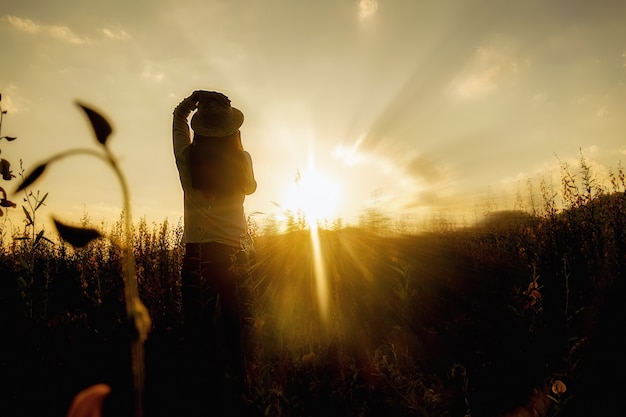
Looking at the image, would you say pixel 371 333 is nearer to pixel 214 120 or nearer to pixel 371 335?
pixel 371 335

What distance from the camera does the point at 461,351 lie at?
3.94 metres

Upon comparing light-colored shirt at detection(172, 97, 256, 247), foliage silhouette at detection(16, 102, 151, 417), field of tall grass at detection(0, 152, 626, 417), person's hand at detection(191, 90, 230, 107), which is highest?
person's hand at detection(191, 90, 230, 107)

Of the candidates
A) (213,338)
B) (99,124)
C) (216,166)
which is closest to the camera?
(99,124)

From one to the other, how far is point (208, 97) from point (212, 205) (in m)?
0.97

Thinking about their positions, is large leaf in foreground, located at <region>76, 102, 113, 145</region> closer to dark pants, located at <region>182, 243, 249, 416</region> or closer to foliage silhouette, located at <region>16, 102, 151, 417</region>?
foliage silhouette, located at <region>16, 102, 151, 417</region>

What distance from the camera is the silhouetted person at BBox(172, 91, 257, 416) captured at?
9.86 feet

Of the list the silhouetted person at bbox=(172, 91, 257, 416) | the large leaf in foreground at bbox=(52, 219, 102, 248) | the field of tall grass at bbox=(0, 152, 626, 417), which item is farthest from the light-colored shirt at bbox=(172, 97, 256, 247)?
the large leaf in foreground at bbox=(52, 219, 102, 248)

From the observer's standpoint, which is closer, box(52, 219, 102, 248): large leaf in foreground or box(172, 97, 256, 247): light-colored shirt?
box(52, 219, 102, 248): large leaf in foreground

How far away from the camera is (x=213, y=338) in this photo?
224 centimetres

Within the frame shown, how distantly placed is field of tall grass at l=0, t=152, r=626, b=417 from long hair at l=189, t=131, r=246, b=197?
1162 millimetres

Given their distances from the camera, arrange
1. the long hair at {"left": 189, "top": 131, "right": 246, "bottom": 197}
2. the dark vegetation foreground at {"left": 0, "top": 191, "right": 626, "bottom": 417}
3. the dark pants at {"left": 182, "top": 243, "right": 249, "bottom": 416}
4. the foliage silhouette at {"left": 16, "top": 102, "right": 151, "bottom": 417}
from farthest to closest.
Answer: the long hair at {"left": 189, "top": 131, "right": 246, "bottom": 197}, the dark vegetation foreground at {"left": 0, "top": 191, "right": 626, "bottom": 417}, the dark pants at {"left": 182, "top": 243, "right": 249, "bottom": 416}, the foliage silhouette at {"left": 16, "top": 102, "right": 151, "bottom": 417}

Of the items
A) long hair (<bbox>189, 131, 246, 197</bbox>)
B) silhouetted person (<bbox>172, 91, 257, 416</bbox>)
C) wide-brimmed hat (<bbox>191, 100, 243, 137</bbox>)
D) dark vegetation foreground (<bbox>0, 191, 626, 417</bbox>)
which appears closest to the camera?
dark vegetation foreground (<bbox>0, 191, 626, 417</bbox>)

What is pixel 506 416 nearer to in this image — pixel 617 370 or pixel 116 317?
pixel 617 370

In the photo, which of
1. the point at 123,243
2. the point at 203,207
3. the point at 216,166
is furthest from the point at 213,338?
the point at 123,243
